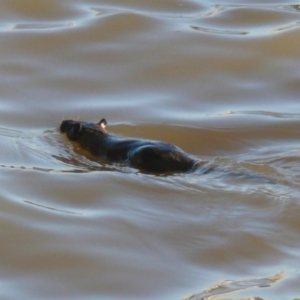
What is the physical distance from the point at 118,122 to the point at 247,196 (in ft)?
5.18

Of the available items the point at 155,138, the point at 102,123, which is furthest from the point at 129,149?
the point at 155,138

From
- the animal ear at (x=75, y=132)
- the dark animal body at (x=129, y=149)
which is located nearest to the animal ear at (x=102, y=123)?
the dark animal body at (x=129, y=149)

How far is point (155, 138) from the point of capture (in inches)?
229

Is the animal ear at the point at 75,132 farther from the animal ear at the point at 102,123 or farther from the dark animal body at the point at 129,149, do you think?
the animal ear at the point at 102,123

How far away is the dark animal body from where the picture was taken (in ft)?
16.8

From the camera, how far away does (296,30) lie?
309 inches

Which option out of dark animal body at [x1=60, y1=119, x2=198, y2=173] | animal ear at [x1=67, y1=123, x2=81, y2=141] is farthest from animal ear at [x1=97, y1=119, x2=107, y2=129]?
animal ear at [x1=67, y1=123, x2=81, y2=141]

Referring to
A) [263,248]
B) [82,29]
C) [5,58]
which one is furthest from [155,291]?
[82,29]

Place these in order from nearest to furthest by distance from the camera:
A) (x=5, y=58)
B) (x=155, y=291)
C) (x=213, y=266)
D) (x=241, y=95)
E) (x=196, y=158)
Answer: (x=155, y=291) < (x=213, y=266) < (x=196, y=158) < (x=241, y=95) < (x=5, y=58)

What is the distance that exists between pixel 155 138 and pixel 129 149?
20.4 inches

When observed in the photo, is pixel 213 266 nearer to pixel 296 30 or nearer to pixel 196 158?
pixel 196 158

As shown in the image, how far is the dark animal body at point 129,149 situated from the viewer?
5.12 metres

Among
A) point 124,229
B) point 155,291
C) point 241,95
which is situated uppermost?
point 241,95

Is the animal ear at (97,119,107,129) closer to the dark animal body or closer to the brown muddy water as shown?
the dark animal body
